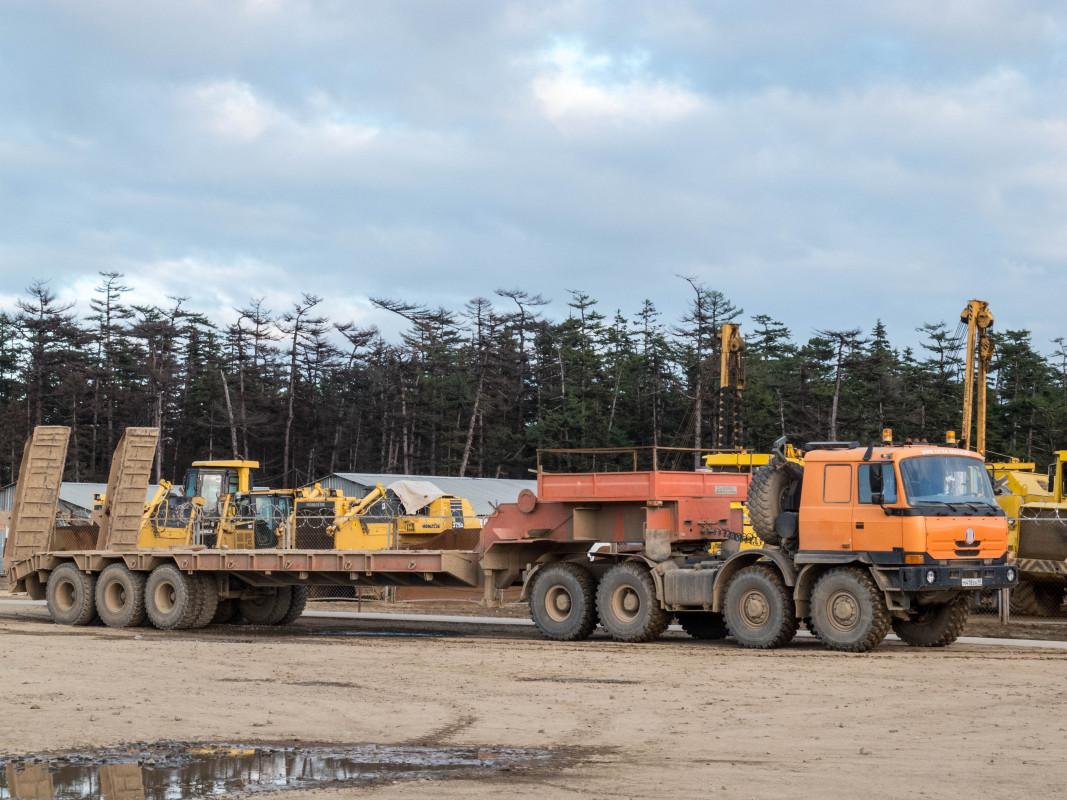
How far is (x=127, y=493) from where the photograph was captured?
2470 cm

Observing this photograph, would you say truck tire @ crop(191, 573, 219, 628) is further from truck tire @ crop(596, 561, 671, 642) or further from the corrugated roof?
the corrugated roof

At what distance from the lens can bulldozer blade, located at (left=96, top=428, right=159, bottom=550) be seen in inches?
966

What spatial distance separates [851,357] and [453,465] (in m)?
26.8

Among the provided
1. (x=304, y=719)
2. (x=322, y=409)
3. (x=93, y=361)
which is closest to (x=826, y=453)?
(x=304, y=719)

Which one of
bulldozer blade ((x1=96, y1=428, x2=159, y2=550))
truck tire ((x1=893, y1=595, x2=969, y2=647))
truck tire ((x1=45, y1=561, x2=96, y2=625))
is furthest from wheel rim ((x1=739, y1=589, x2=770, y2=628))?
truck tire ((x1=45, y1=561, x2=96, y2=625))

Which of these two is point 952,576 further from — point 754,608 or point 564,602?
point 564,602

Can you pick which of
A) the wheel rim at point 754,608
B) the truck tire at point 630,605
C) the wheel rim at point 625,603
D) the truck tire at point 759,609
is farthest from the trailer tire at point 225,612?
the wheel rim at point 754,608

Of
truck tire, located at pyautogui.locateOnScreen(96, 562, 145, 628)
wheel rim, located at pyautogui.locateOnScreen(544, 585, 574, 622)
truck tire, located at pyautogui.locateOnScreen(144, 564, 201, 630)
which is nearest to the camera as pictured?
wheel rim, located at pyautogui.locateOnScreen(544, 585, 574, 622)

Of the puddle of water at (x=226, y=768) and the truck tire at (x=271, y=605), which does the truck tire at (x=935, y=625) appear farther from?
the truck tire at (x=271, y=605)

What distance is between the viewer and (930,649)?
61.2 feet

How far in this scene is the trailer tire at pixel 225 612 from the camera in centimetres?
2489

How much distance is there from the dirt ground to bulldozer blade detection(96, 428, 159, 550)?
471 centimetres

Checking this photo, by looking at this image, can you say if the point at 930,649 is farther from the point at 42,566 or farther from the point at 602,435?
the point at 602,435

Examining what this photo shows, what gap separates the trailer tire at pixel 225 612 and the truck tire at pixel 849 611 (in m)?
12.0
